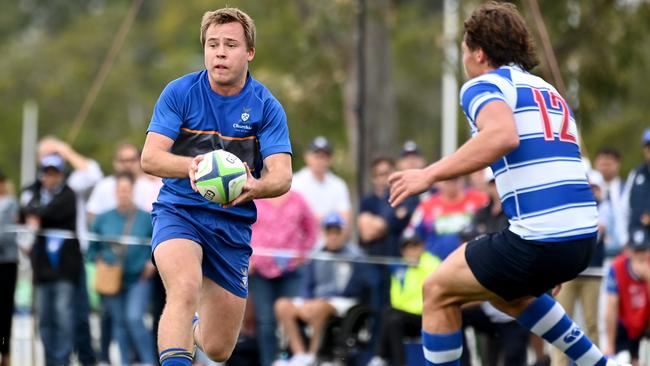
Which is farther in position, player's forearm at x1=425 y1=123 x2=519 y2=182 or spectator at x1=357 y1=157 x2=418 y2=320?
spectator at x1=357 y1=157 x2=418 y2=320

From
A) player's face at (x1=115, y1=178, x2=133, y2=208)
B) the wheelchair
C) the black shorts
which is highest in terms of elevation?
player's face at (x1=115, y1=178, x2=133, y2=208)

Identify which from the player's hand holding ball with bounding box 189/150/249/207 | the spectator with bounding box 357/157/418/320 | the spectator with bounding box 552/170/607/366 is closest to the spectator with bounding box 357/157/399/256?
the spectator with bounding box 357/157/418/320

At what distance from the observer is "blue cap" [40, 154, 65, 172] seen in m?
12.3

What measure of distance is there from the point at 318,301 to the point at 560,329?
5.13 meters

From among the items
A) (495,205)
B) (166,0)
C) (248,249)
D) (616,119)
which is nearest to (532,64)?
(248,249)

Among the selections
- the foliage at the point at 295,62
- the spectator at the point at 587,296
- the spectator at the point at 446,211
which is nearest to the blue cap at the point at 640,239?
the spectator at the point at 587,296

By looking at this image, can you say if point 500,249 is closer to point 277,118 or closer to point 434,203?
point 277,118

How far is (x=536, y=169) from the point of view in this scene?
271 inches

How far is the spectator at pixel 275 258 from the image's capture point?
39.3 feet

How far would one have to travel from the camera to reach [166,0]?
5803 centimetres

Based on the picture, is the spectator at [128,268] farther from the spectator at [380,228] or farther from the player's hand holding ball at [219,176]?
the player's hand holding ball at [219,176]

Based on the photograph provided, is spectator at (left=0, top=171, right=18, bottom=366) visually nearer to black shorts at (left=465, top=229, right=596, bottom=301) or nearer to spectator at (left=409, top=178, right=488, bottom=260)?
spectator at (left=409, top=178, right=488, bottom=260)

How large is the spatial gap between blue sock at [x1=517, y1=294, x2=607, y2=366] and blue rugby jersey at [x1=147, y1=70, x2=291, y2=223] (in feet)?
5.50

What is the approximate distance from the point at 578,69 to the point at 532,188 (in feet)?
48.3
